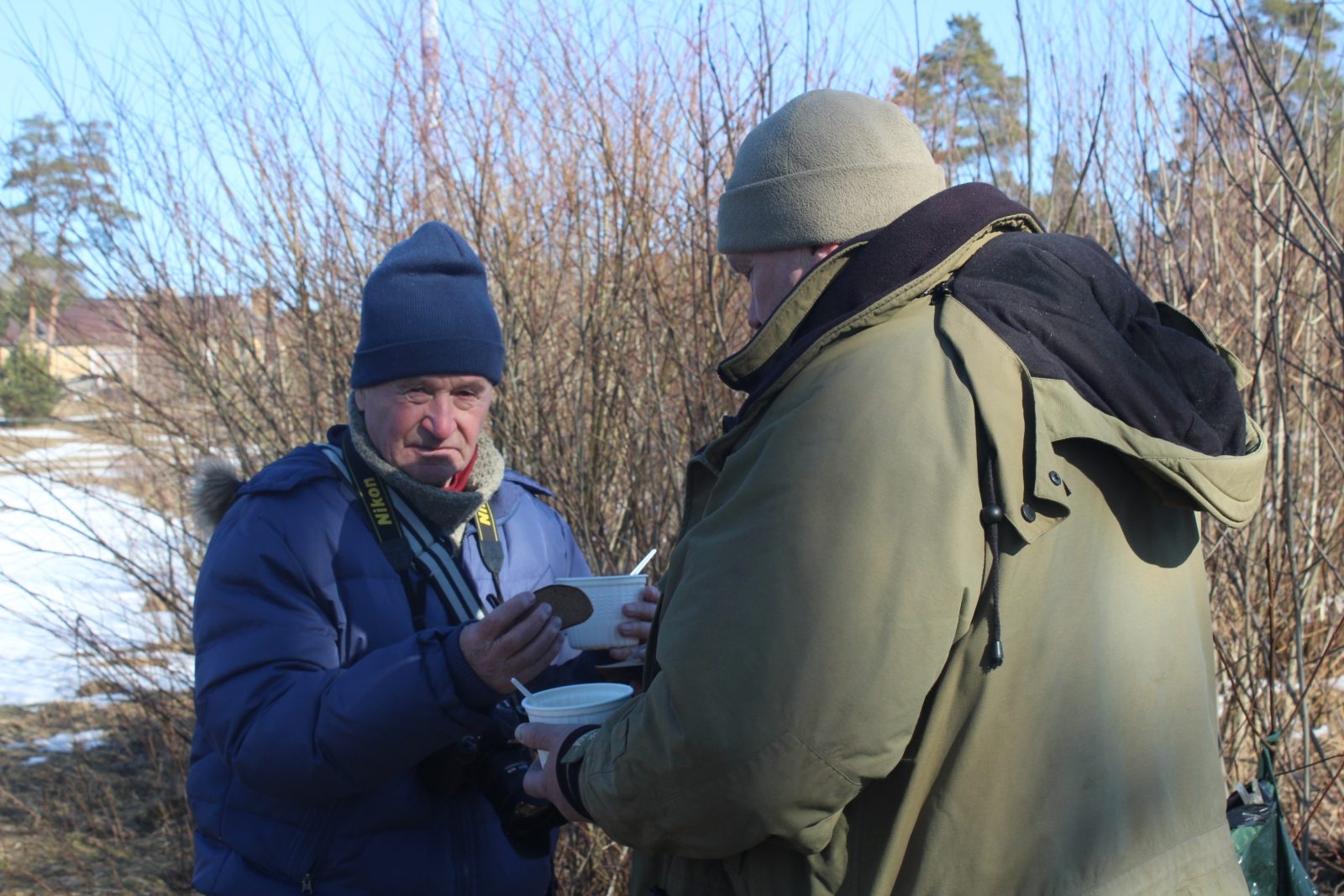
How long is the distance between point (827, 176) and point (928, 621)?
0.68 metres

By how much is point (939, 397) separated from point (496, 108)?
4.33 metres

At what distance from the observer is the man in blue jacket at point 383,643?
78.8 inches

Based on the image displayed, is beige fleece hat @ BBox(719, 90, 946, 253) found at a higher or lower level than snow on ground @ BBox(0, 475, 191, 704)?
higher

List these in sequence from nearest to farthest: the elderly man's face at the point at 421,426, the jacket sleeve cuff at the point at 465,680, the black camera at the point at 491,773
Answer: the jacket sleeve cuff at the point at 465,680 < the black camera at the point at 491,773 < the elderly man's face at the point at 421,426

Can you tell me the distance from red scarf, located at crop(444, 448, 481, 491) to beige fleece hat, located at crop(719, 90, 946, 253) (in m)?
1.01

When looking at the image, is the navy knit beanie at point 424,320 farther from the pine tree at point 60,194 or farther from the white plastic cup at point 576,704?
the pine tree at point 60,194

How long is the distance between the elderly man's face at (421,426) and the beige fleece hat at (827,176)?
97cm

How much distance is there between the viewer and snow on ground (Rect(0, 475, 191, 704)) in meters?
5.37

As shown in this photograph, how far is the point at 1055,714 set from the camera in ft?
4.63

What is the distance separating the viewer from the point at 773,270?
68.7 inches

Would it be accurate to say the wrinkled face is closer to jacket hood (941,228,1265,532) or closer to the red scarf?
jacket hood (941,228,1265,532)

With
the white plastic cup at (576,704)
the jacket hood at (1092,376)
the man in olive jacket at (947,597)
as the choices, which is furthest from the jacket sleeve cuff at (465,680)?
the jacket hood at (1092,376)

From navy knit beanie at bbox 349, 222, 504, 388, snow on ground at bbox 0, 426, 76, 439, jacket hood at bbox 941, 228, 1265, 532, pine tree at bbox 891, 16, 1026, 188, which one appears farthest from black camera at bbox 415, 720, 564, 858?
snow on ground at bbox 0, 426, 76, 439

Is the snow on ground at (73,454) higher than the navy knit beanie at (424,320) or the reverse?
higher
